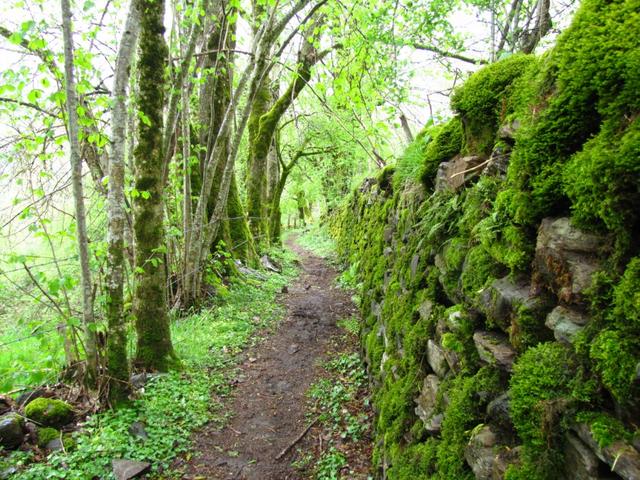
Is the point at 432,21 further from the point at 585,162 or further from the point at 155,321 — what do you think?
the point at 155,321

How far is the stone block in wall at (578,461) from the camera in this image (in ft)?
4.29

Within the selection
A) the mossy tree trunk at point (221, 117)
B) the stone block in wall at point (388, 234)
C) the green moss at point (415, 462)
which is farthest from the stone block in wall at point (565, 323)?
the mossy tree trunk at point (221, 117)

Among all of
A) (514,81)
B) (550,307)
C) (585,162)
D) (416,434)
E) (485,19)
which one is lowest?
(416,434)

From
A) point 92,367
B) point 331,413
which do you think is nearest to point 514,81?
point 331,413

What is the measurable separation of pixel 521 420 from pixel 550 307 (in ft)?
1.65

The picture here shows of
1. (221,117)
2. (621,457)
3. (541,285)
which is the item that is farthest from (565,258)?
(221,117)

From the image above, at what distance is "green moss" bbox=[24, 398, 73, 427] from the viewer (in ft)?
12.3

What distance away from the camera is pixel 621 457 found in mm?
1173

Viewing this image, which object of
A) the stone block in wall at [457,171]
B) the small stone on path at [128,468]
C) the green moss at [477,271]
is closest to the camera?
the green moss at [477,271]

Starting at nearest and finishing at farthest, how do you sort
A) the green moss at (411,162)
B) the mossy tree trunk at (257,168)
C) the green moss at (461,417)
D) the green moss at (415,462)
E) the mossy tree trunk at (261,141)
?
1. the green moss at (461,417)
2. the green moss at (415,462)
3. the green moss at (411,162)
4. the mossy tree trunk at (261,141)
5. the mossy tree trunk at (257,168)

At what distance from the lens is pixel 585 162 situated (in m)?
1.51

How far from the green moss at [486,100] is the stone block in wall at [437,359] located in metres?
1.50

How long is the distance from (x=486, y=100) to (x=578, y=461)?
94.1 inches

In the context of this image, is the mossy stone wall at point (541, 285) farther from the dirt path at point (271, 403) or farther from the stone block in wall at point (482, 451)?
the dirt path at point (271, 403)
